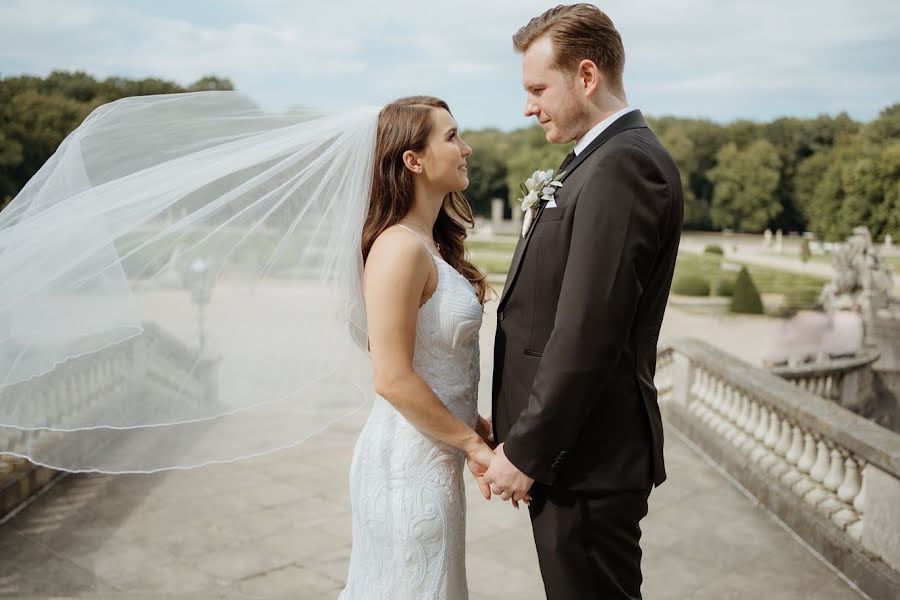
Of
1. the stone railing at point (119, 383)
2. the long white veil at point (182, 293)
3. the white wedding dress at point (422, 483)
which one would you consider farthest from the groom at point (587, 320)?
the stone railing at point (119, 383)

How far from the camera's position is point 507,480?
7.05 ft

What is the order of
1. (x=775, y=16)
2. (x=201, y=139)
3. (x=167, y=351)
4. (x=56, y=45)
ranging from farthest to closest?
1. (x=775, y=16)
2. (x=56, y=45)
3. (x=201, y=139)
4. (x=167, y=351)

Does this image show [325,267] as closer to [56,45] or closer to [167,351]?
[167,351]

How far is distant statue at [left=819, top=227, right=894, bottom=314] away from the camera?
16809mm

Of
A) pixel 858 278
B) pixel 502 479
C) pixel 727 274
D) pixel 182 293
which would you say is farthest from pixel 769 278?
pixel 502 479

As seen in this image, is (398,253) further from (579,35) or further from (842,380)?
(842,380)

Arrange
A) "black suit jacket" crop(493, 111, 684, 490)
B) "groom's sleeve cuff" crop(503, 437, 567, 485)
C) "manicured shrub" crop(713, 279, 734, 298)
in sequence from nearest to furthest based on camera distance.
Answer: "black suit jacket" crop(493, 111, 684, 490)
"groom's sleeve cuff" crop(503, 437, 567, 485)
"manicured shrub" crop(713, 279, 734, 298)

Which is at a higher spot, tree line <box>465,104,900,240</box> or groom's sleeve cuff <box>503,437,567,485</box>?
tree line <box>465,104,900,240</box>

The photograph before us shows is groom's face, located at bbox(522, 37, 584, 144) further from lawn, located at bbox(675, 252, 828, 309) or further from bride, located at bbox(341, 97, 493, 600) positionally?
lawn, located at bbox(675, 252, 828, 309)

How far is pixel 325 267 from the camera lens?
2609 millimetres

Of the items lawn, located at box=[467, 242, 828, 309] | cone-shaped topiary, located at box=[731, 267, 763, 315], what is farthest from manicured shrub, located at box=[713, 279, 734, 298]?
cone-shaped topiary, located at box=[731, 267, 763, 315]

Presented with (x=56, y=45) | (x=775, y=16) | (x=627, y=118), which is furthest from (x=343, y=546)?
(x=775, y=16)

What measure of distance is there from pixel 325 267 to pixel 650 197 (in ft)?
3.48

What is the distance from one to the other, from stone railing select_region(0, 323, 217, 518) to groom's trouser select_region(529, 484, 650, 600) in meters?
1.12
